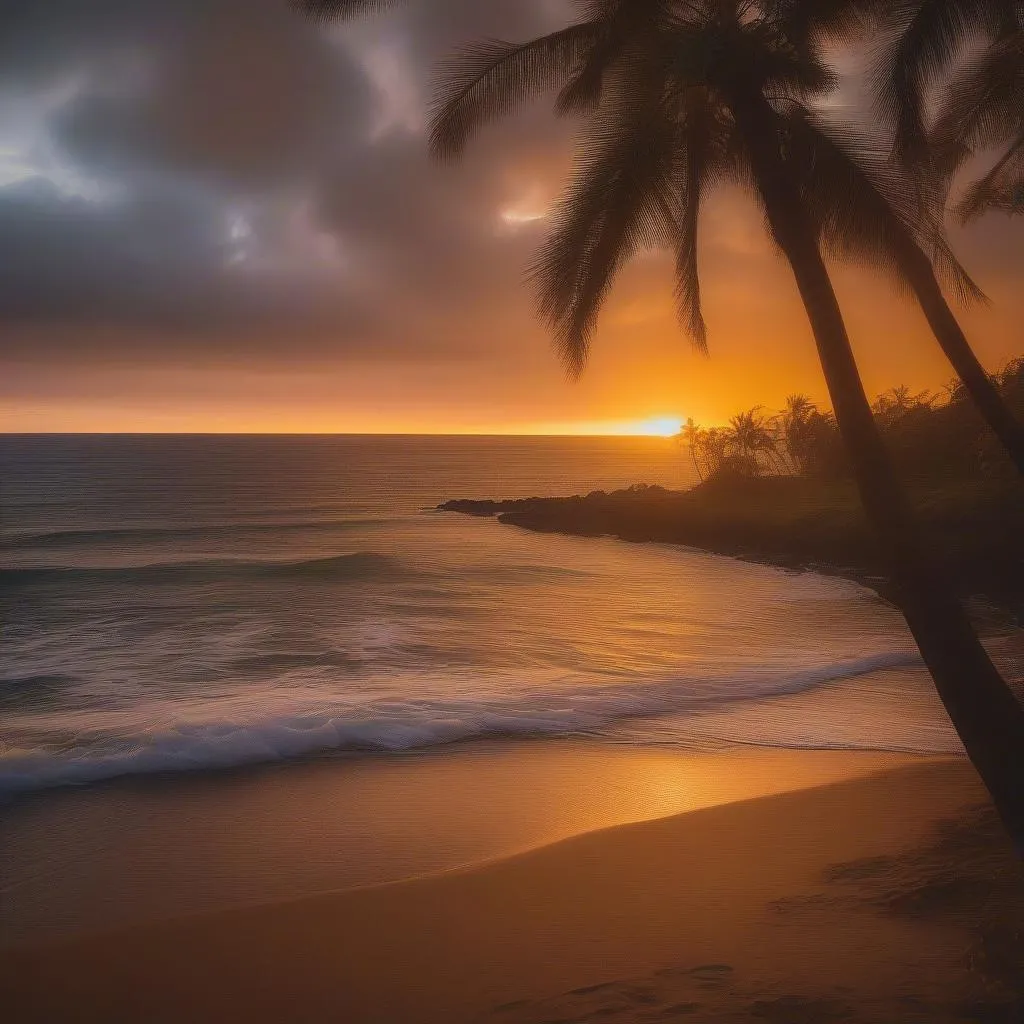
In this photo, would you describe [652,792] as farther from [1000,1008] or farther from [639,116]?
[639,116]

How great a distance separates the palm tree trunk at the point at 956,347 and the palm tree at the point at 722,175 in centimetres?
53

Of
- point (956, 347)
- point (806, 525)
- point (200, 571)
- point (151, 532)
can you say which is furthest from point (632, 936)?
point (151, 532)

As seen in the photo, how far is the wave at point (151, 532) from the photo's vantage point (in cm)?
4341

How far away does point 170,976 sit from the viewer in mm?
5523

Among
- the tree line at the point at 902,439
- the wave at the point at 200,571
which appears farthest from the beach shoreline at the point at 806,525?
the wave at the point at 200,571

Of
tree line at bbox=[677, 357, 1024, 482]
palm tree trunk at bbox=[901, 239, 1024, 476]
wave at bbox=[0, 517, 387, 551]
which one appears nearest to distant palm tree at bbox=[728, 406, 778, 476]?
tree line at bbox=[677, 357, 1024, 482]

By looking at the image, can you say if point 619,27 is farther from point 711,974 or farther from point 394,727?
point 394,727

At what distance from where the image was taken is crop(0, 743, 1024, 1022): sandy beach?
15.8 feet

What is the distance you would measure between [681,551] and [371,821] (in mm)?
32443

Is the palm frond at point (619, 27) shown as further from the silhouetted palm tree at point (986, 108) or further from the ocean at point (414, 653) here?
the ocean at point (414, 653)

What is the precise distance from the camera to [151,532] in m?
48.2

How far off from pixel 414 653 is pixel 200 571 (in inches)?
739

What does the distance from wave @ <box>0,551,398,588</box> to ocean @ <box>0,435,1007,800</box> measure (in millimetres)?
225

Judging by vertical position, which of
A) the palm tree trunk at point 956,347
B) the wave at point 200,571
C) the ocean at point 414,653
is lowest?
the ocean at point 414,653
